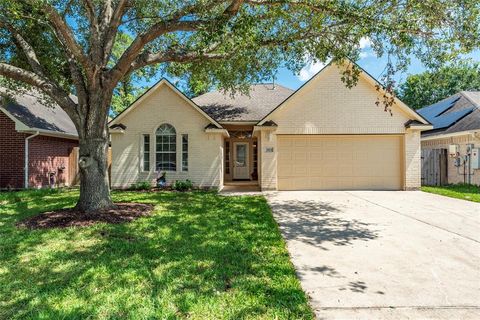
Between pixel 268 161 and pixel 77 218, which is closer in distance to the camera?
pixel 77 218

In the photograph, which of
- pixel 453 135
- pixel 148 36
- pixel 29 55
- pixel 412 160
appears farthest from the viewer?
pixel 453 135

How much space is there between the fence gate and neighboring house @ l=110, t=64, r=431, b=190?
12.1 ft

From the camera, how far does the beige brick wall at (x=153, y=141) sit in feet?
45.4

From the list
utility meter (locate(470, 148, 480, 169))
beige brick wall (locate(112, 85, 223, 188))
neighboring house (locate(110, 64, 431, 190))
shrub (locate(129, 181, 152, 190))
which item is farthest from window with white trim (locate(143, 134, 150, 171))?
utility meter (locate(470, 148, 480, 169))

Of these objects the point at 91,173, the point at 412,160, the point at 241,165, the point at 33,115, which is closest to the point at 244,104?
the point at 241,165

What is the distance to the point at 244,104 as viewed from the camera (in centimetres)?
1648

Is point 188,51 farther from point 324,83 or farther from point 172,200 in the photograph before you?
point 324,83

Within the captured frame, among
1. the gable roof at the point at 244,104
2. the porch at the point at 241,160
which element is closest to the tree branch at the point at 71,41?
the gable roof at the point at 244,104

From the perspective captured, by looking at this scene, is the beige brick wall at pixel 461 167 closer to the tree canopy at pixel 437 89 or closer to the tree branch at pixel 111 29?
the tree branch at pixel 111 29

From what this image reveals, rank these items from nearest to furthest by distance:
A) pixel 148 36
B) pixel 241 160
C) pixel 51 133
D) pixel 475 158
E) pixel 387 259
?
pixel 387 259 → pixel 148 36 → pixel 475 158 → pixel 51 133 → pixel 241 160

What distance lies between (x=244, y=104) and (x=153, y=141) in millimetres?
5566

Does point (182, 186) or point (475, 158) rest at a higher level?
point (475, 158)

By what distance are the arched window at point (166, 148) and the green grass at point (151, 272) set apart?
705 centimetres

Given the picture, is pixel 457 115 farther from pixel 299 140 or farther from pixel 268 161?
pixel 268 161
